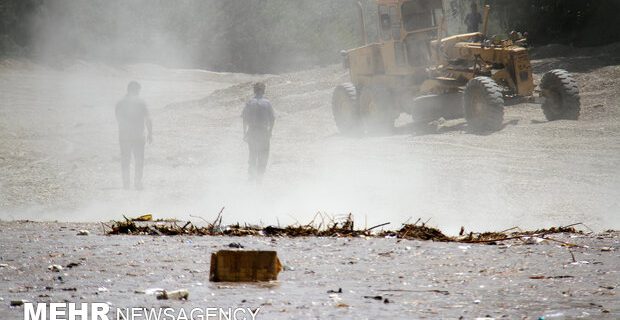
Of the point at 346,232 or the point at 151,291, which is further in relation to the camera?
the point at 346,232

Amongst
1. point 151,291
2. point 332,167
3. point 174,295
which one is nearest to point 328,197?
point 332,167

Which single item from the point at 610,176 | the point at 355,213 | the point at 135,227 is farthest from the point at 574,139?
the point at 135,227

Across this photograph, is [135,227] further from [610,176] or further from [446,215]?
[610,176]

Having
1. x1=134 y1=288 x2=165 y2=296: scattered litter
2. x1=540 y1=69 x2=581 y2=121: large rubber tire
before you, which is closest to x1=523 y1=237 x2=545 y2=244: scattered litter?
x1=134 y1=288 x2=165 y2=296: scattered litter

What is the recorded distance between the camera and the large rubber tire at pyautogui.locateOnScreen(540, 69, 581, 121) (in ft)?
69.6

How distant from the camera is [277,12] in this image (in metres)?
47.2

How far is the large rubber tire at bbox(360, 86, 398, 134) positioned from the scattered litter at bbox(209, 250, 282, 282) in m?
16.2

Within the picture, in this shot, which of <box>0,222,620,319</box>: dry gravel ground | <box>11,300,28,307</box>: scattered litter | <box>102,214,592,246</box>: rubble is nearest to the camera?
<box>0,222,620,319</box>: dry gravel ground

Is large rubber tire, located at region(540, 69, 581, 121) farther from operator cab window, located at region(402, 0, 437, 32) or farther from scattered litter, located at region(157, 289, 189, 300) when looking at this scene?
scattered litter, located at region(157, 289, 189, 300)

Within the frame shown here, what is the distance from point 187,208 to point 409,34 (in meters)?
9.41

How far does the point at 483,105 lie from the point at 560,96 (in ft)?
5.78

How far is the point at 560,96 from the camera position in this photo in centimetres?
2145

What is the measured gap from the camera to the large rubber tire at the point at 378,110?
927 inches

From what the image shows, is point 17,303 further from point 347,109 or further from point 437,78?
point 347,109
